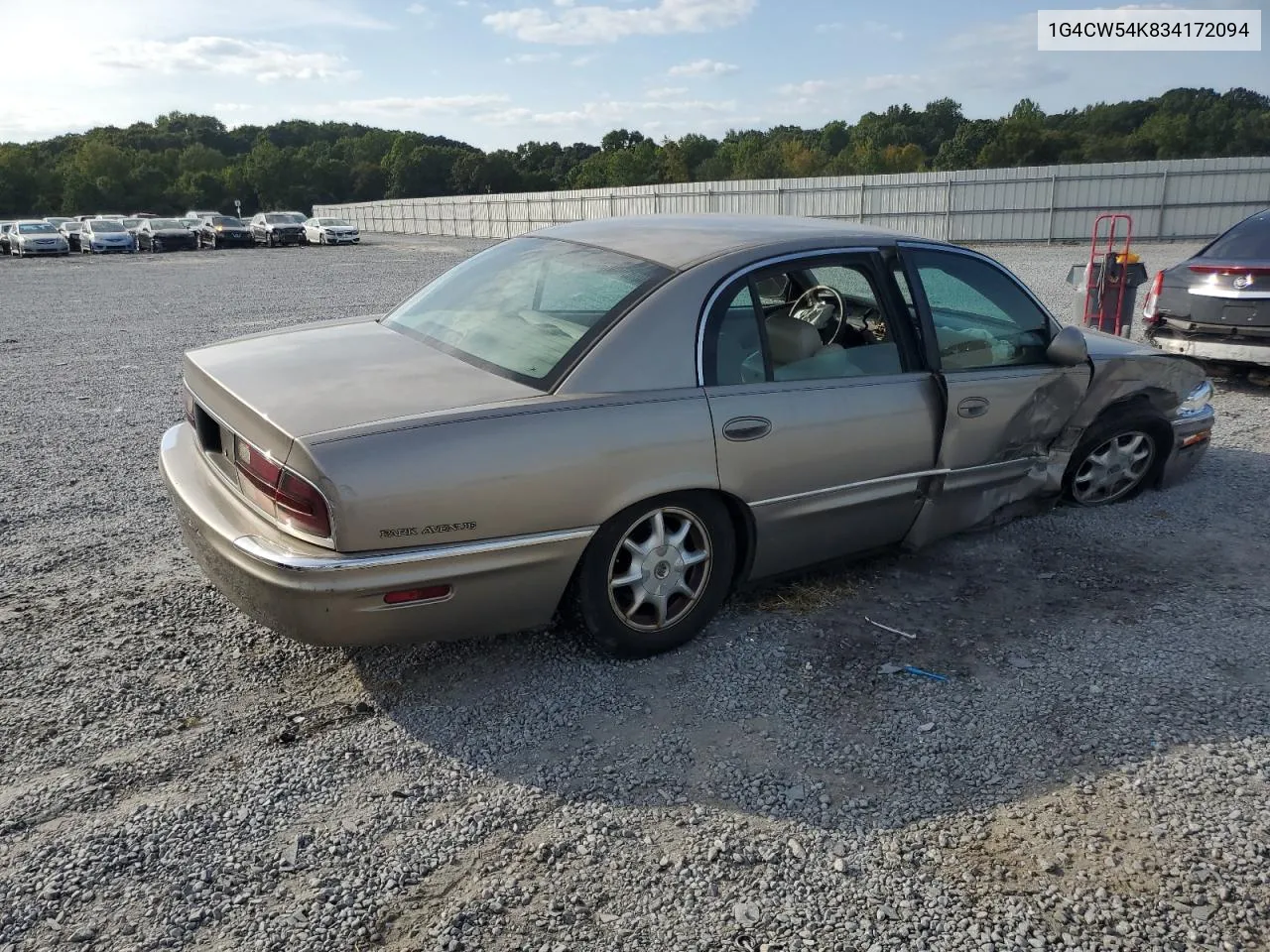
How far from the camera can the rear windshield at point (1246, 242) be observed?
7.50 m

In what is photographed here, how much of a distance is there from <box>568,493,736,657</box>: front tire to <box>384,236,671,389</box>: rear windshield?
61 cm

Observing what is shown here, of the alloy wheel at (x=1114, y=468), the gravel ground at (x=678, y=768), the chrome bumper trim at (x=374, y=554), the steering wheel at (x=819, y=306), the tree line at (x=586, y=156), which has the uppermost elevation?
the tree line at (x=586, y=156)

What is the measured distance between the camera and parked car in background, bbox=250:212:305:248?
40.1m

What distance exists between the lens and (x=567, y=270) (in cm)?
386

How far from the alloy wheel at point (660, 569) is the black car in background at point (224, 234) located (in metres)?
41.9

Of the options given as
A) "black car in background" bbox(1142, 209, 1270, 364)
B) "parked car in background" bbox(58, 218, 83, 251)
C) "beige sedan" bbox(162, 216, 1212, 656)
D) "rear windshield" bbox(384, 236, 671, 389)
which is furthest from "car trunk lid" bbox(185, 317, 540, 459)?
"parked car in background" bbox(58, 218, 83, 251)

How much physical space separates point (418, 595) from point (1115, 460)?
398cm

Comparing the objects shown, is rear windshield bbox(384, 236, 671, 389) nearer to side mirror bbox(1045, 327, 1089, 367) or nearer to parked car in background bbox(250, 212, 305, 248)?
side mirror bbox(1045, 327, 1089, 367)

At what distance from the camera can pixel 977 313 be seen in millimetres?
4395

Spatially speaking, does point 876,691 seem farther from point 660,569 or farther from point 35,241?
point 35,241

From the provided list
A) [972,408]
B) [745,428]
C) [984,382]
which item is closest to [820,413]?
[745,428]

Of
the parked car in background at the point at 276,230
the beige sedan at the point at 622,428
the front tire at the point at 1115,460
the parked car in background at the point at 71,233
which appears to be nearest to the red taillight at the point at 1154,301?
the front tire at the point at 1115,460

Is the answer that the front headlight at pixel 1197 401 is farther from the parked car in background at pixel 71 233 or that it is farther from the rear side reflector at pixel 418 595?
the parked car in background at pixel 71 233

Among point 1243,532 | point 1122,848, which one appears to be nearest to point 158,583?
point 1122,848
